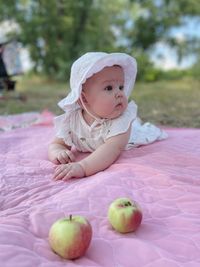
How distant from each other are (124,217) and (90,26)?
23.6 feet

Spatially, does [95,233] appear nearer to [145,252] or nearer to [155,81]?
[145,252]

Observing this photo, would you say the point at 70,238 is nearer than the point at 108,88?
Yes

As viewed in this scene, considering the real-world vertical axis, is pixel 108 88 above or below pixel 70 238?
above

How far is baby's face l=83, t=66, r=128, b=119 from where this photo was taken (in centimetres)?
169

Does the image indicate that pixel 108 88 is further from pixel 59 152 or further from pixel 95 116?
pixel 59 152

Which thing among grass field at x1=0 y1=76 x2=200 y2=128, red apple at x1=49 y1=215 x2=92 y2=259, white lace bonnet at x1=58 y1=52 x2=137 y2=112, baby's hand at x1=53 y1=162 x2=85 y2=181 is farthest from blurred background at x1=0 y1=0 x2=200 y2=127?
red apple at x1=49 y1=215 x2=92 y2=259

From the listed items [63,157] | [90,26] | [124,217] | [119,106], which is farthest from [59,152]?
[90,26]

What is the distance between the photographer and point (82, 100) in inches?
70.1

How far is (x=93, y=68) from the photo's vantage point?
164 centimetres

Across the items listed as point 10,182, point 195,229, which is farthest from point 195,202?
point 10,182

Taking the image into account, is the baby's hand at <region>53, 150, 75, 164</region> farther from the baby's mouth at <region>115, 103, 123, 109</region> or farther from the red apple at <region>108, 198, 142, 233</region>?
the red apple at <region>108, 198, 142, 233</region>

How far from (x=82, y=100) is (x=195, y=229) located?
829 millimetres

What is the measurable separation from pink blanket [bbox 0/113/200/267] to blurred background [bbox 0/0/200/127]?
3.92 metres

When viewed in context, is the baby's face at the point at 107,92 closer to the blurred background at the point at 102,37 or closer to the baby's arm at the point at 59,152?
the baby's arm at the point at 59,152
